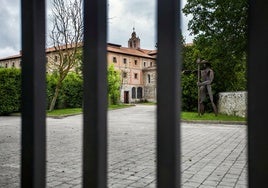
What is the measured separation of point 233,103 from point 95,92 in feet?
62.5

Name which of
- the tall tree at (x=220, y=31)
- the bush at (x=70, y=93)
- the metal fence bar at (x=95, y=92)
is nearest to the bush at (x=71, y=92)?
the bush at (x=70, y=93)

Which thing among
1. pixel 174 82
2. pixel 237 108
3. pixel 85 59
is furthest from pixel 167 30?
pixel 237 108

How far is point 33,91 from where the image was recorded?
2.70 ft

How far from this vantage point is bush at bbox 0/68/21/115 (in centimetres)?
2094

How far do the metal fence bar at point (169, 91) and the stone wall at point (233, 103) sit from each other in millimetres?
17891

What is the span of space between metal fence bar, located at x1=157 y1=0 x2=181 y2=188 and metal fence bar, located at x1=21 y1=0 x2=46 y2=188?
355 millimetres

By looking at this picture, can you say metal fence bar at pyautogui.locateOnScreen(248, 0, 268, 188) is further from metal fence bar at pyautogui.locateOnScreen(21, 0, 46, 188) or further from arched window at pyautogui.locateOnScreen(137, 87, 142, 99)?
arched window at pyautogui.locateOnScreen(137, 87, 142, 99)

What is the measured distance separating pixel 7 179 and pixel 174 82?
3664 mm

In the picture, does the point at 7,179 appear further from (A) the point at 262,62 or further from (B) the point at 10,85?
(B) the point at 10,85

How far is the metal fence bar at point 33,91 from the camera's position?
821 millimetres

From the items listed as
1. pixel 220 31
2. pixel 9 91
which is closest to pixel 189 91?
pixel 220 31

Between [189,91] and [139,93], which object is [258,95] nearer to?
[189,91]

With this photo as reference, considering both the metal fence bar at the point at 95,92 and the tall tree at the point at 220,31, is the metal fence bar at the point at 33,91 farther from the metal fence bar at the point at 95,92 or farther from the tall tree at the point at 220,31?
the tall tree at the point at 220,31

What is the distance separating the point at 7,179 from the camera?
12.2 ft
